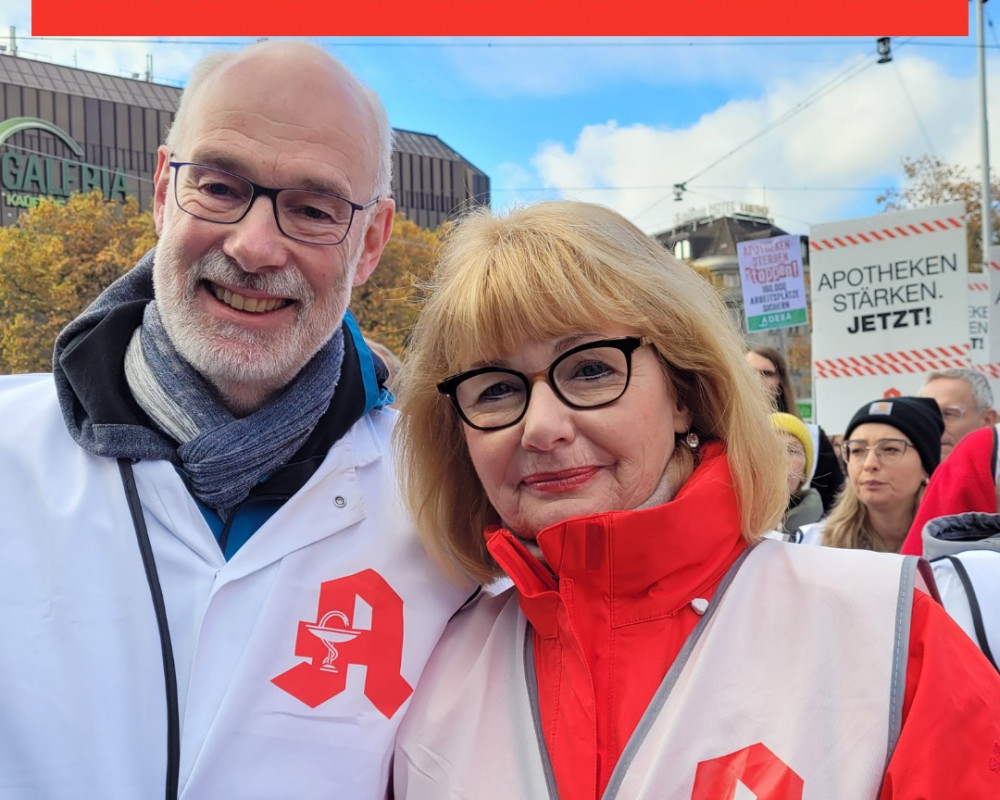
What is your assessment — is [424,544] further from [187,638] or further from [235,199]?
[235,199]

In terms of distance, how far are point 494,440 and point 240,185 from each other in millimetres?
803

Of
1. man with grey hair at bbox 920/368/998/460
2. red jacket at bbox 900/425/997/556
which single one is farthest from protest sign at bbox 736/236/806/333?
red jacket at bbox 900/425/997/556

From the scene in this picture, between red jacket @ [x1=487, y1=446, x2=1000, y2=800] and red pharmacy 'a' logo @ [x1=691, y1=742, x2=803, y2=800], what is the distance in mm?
140

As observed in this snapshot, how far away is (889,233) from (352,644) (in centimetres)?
583

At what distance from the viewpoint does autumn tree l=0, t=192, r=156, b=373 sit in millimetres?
20844

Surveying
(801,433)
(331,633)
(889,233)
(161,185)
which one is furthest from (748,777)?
(889,233)

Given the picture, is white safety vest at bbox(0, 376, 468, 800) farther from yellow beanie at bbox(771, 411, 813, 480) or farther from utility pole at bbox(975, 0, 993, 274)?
utility pole at bbox(975, 0, 993, 274)

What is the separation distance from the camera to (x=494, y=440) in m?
1.76

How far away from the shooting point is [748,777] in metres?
1.44

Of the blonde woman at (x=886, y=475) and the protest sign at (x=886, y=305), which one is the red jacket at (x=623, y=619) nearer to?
the blonde woman at (x=886, y=475)

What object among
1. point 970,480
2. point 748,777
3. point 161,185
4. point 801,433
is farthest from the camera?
point 801,433

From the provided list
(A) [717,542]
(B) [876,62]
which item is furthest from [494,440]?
(B) [876,62]

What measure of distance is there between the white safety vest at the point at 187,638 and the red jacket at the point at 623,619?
356 mm

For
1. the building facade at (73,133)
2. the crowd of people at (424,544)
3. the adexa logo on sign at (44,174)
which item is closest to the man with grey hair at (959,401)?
the crowd of people at (424,544)
